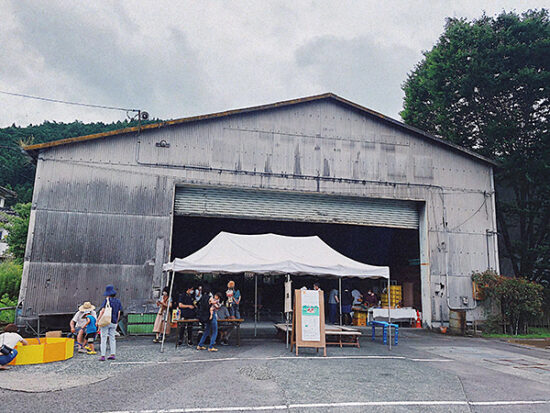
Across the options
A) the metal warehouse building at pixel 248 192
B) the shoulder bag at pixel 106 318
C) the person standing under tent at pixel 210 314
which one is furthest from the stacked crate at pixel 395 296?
the shoulder bag at pixel 106 318

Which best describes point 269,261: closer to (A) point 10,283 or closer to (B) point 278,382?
(B) point 278,382

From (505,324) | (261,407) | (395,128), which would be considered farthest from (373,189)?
(261,407)

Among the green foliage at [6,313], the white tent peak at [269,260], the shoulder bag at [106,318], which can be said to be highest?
the white tent peak at [269,260]

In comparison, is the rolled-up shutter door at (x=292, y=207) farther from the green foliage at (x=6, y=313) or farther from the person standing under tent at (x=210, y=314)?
the green foliage at (x=6, y=313)

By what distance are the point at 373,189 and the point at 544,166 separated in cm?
832

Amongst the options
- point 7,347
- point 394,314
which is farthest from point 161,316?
point 394,314

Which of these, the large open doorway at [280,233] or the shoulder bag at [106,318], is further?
the large open doorway at [280,233]

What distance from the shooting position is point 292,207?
16.7m

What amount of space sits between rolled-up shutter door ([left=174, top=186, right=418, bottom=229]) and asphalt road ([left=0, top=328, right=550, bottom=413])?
6.10 meters

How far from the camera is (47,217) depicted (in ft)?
45.7

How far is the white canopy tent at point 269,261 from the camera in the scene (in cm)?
1105

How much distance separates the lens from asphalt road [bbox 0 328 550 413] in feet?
19.6

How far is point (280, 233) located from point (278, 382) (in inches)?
693

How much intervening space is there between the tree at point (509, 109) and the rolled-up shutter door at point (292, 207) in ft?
18.9
